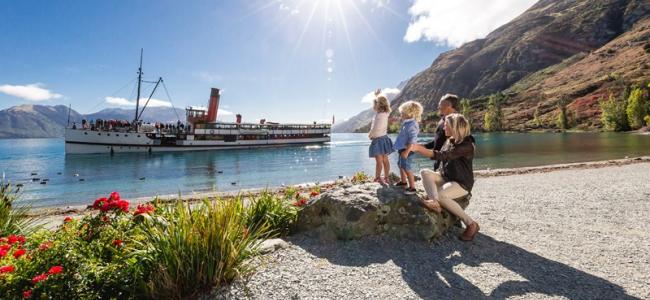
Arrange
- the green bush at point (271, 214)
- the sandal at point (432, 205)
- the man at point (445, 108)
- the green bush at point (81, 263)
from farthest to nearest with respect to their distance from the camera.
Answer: the man at point (445, 108)
the green bush at point (271, 214)
the sandal at point (432, 205)
the green bush at point (81, 263)

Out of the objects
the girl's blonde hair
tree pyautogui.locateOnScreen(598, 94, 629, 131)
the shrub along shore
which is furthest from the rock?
tree pyautogui.locateOnScreen(598, 94, 629, 131)

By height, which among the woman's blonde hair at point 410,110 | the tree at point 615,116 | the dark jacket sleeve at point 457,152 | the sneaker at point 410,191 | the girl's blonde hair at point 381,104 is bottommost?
the sneaker at point 410,191

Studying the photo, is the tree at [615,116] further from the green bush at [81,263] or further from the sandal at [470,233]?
the green bush at [81,263]

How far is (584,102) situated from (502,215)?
15208 cm

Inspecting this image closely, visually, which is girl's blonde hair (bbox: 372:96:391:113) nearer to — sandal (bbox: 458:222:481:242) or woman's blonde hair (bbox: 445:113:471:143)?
woman's blonde hair (bbox: 445:113:471:143)

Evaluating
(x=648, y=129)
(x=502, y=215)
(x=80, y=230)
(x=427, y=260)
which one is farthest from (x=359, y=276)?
(x=648, y=129)

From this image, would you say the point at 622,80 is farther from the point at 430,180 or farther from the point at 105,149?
the point at 105,149

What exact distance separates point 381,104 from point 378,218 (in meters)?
3.00

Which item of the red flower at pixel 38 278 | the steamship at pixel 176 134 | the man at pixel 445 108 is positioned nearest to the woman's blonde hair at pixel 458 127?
the man at pixel 445 108

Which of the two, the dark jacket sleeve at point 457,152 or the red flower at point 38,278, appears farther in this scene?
the dark jacket sleeve at point 457,152

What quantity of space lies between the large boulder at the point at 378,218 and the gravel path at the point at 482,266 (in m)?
0.22

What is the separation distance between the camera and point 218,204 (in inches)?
193

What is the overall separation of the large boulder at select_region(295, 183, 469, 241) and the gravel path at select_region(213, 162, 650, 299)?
224mm

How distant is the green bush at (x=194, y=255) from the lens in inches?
164
